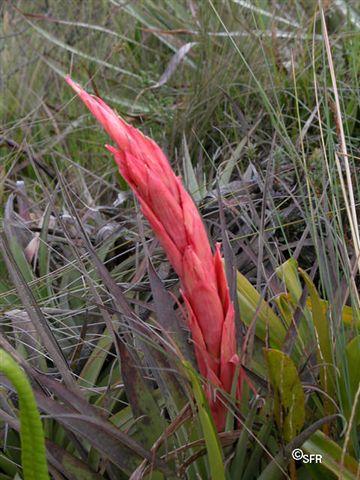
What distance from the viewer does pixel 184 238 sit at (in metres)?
0.88

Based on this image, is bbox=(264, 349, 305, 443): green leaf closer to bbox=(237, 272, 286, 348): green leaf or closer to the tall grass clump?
the tall grass clump

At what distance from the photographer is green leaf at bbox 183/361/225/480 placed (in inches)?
35.5

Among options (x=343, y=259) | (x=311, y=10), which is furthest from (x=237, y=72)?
(x=343, y=259)

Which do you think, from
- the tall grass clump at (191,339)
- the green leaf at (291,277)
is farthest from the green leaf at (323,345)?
the green leaf at (291,277)

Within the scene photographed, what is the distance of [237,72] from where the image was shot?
2283mm

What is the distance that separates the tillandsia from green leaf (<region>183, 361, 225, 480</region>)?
45 millimetres

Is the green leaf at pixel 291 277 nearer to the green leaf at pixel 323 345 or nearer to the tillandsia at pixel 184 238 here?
the green leaf at pixel 323 345

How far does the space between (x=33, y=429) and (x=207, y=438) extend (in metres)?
0.21

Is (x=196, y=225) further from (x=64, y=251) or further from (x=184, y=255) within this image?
(x=64, y=251)

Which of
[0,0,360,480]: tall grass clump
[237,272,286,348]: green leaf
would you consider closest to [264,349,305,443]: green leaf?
[0,0,360,480]: tall grass clump

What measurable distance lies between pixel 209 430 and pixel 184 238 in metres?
0.23

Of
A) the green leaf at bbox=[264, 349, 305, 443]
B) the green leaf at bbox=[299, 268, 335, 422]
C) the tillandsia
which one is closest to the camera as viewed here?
the tillandsia

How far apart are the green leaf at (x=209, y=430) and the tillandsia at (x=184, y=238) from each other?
45mm

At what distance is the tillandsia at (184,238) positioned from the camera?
2.74ft
